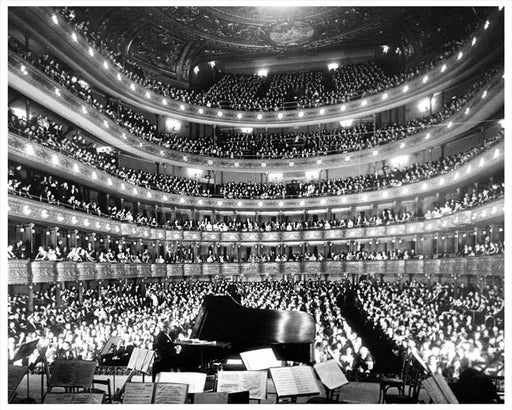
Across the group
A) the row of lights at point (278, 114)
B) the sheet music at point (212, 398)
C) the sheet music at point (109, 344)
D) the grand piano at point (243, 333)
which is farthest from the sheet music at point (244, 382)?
the row of lights at point (278, 114)

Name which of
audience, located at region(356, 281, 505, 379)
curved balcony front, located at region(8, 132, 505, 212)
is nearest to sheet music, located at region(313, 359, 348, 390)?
audience, located at region(356, 281, 505, 379)

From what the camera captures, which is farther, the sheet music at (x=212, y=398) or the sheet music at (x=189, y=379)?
the sheet music at (x=189, y=379)

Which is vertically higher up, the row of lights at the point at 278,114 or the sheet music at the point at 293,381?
the row of lights at the point at 278,114

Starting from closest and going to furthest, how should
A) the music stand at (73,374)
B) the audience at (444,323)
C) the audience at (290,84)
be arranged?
1. the music stand at (73,374)
2. the audience at (444,323)
3. the audience at (290,84)

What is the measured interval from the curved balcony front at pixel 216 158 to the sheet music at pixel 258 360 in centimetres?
1612

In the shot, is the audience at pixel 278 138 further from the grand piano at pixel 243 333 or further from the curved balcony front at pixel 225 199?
the grand piano at pixel 243 333

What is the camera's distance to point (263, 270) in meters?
38.6

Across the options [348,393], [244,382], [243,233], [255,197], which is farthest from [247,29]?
[244,382]

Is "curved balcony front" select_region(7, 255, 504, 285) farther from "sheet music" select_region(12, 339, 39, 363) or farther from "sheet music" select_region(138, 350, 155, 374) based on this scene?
"sheet music" select_region(138, 350, 155, 374)

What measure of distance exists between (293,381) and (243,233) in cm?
3245

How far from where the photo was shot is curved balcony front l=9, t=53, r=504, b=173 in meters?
22.2

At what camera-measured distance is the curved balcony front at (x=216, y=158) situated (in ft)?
72.7
